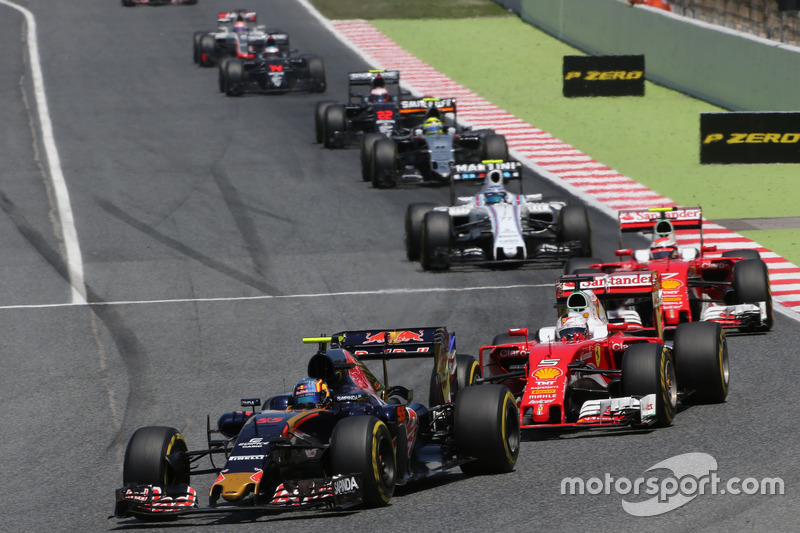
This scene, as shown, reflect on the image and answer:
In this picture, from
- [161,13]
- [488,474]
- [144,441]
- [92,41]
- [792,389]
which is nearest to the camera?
[144,441]

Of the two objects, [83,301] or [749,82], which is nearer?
[83,301]

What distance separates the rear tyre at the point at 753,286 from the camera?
61.2 ft

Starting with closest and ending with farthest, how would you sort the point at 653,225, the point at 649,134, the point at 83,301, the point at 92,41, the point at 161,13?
the point at 653,225 → the point at 83,301 → the point at 649,134 → the point at 92,41 → the point at 161,13

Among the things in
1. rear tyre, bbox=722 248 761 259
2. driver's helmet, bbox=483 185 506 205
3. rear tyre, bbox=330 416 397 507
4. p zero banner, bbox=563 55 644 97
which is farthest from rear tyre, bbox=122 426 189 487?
p zero banner, bbox=563 55 644 97

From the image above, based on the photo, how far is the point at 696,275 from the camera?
64.2 feet

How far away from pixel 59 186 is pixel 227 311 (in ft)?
36.9

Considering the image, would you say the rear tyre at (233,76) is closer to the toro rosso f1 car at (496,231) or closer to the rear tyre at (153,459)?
the toro rosso f1 car at (496,231)

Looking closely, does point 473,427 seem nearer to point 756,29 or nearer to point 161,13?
point 756,29

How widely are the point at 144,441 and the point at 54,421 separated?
447 cm

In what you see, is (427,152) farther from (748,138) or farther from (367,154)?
(748,138)

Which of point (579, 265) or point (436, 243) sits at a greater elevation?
point (579, 265)

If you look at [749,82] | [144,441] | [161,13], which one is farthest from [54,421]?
[161,13]

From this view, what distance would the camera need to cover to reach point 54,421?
638 inches

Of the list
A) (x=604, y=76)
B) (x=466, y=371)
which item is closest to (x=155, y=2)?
(x=604, y=76)
